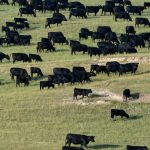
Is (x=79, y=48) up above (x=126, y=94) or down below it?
below

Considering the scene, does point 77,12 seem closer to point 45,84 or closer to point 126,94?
point 45,84

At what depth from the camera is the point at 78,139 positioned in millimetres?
43906

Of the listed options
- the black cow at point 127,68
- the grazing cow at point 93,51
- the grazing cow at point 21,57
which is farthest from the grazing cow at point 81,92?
the grazing cow at point 21,57

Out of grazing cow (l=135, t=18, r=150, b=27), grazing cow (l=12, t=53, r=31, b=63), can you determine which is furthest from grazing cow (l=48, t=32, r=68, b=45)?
grazing cow (l=135, t=18, r=150, b=27)

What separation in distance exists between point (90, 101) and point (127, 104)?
239cm

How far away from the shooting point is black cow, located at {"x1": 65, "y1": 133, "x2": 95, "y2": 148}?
143 ft

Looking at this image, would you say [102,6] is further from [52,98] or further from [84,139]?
[84,139]

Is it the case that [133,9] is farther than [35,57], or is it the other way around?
[133,9]

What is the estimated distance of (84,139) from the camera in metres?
43.7

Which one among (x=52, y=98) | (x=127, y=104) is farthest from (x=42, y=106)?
(x=127, y=104)

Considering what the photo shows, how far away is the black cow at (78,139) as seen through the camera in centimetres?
4369

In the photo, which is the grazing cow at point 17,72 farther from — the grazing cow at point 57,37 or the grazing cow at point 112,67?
the grazing cow at point 57,37

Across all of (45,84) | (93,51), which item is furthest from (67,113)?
(93,51)

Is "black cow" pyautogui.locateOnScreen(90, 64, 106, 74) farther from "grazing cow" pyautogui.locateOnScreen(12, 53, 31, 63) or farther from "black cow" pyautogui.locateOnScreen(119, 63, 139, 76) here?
"grazing cow" pyautogui.locateOnScreen(12, 53, 31, 63)
